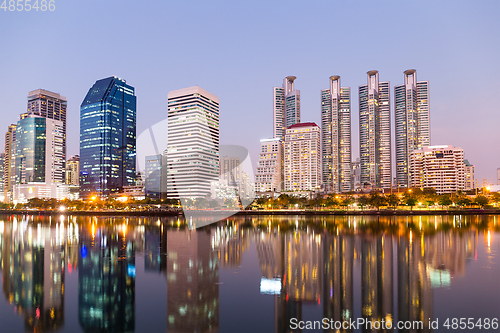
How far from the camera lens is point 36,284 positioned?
17094mm

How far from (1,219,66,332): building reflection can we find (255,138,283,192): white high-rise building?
136368mm

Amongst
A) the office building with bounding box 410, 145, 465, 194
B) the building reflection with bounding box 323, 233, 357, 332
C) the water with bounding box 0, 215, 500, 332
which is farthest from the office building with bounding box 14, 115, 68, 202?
the building reflection with bounding box 323, 233, 357, 332

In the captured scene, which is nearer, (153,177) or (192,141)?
(192,141)

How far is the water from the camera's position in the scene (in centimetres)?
1206

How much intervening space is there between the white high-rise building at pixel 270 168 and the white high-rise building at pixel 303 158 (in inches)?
179

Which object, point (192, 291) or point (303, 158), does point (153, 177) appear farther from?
point (192, 291)

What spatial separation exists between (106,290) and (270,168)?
158 m

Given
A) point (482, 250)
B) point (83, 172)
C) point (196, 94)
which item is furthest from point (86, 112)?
point (482, 250)

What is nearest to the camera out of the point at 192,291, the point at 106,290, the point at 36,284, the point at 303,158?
the point at 192,291

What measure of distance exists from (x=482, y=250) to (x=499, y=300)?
48.6ft

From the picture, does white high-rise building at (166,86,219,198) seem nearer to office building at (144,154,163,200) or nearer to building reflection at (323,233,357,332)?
building reflection at (323,233,357,332)

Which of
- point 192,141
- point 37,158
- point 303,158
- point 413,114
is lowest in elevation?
point 192,141

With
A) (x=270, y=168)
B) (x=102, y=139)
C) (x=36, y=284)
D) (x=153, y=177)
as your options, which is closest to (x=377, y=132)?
(x=270, y=168)

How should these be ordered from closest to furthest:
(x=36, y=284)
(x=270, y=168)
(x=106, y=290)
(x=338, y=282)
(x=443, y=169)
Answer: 1. (x=106, y=290)
2. (x=338, y=282)
3. (x=36, y=284)
4. (x=443, y=169)
5. (x=270, y=168)
